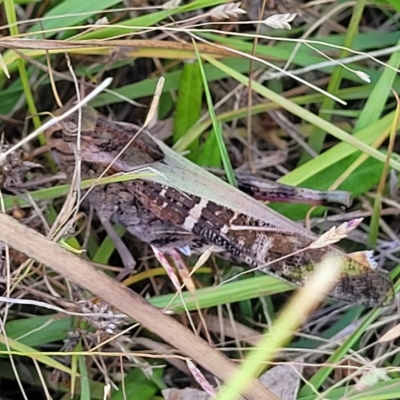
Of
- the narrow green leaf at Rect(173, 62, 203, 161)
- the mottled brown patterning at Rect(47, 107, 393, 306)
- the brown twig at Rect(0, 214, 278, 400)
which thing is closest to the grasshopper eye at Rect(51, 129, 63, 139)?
the mottled brown patterning at Rect(47, 107, 393, 306)

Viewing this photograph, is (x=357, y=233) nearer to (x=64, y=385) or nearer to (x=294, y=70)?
(x=294, y=70)

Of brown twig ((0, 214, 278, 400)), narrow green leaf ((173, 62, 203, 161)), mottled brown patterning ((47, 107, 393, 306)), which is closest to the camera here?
brown twig ((0, 214, 278, 400))

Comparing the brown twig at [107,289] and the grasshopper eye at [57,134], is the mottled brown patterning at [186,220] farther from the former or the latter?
the brown twig at [107,289]

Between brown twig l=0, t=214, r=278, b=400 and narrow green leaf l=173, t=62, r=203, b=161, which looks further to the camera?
narrow green leaf l=173, t=62, r=203, b=161

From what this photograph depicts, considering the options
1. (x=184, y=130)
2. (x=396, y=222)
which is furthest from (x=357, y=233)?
(x=184, y=130)

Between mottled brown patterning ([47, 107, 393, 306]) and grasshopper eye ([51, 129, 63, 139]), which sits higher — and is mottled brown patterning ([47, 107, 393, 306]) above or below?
below

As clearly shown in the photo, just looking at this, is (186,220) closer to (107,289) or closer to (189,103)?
(189,103)

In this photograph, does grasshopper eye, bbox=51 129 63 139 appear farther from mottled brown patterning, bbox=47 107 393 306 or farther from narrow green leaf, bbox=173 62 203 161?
narrow green leaf, bbox=173 62 203 161

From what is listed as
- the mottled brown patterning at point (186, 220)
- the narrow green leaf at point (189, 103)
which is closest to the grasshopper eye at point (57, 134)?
the mottled brown patterning at point (186, 220)

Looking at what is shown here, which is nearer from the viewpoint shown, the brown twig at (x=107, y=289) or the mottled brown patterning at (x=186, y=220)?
the brown twig at (x=107, y=289)

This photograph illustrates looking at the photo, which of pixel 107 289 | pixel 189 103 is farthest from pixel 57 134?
pixel 107 289
